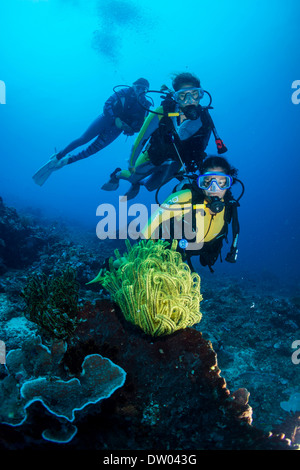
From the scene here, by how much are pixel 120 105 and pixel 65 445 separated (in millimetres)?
9798

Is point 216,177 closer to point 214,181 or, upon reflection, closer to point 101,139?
point 214,181

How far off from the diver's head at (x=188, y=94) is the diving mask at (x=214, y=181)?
2.41 metres

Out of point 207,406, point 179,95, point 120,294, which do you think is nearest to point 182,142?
point 179,95

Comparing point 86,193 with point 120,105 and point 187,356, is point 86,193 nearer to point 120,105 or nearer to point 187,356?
point 120,105

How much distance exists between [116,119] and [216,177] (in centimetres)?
624

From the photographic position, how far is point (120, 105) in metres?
8.89

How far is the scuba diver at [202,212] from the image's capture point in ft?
15.3

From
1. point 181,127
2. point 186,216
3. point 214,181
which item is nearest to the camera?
point 214,181

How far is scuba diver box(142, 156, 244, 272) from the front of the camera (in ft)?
15.3

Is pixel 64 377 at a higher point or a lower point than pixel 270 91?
lower

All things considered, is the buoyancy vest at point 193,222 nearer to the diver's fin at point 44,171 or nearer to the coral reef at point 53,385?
the coral reef at point 53,385

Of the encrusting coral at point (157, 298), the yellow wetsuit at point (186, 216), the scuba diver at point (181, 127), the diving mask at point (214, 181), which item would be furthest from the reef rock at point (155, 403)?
the scuba diver at point (181, 127)

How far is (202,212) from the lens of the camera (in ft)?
16.2

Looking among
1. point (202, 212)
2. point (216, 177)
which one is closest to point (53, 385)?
point (202, 212)
